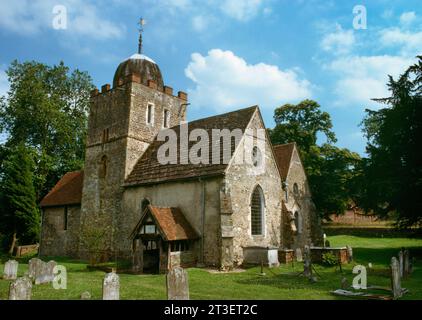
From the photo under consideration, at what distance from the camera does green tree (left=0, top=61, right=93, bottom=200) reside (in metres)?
42.5

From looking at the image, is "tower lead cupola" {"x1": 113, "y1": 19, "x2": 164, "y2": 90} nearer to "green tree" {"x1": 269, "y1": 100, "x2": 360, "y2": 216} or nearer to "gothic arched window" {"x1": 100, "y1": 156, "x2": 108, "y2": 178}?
"gothic arched window" {"x1": 100, "y1": 156, "x2": 108, "y2": 178}

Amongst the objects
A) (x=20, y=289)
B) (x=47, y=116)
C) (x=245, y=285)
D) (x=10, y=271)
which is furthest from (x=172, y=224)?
(x=47, y=116)

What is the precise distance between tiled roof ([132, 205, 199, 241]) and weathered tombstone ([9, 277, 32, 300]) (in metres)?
9.88

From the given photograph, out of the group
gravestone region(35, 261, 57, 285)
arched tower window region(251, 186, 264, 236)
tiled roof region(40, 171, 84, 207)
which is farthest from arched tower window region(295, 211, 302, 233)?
gravestone region(35, 261, 57, 285)

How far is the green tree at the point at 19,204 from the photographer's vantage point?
3738 centimetres

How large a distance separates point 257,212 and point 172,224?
19.4 feet

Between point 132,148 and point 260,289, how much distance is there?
16677mm

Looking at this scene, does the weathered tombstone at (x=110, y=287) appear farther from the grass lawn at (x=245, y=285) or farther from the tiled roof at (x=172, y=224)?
the tiled roof at (x=172, y=224)

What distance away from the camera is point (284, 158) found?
95.4 ft

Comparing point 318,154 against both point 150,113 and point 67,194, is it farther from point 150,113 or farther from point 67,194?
point 67,194

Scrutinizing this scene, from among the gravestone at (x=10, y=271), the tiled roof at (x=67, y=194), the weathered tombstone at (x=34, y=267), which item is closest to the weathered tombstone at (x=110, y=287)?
the weathered tombstone at (x=34, y=267)

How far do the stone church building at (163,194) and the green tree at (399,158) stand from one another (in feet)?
16.8
